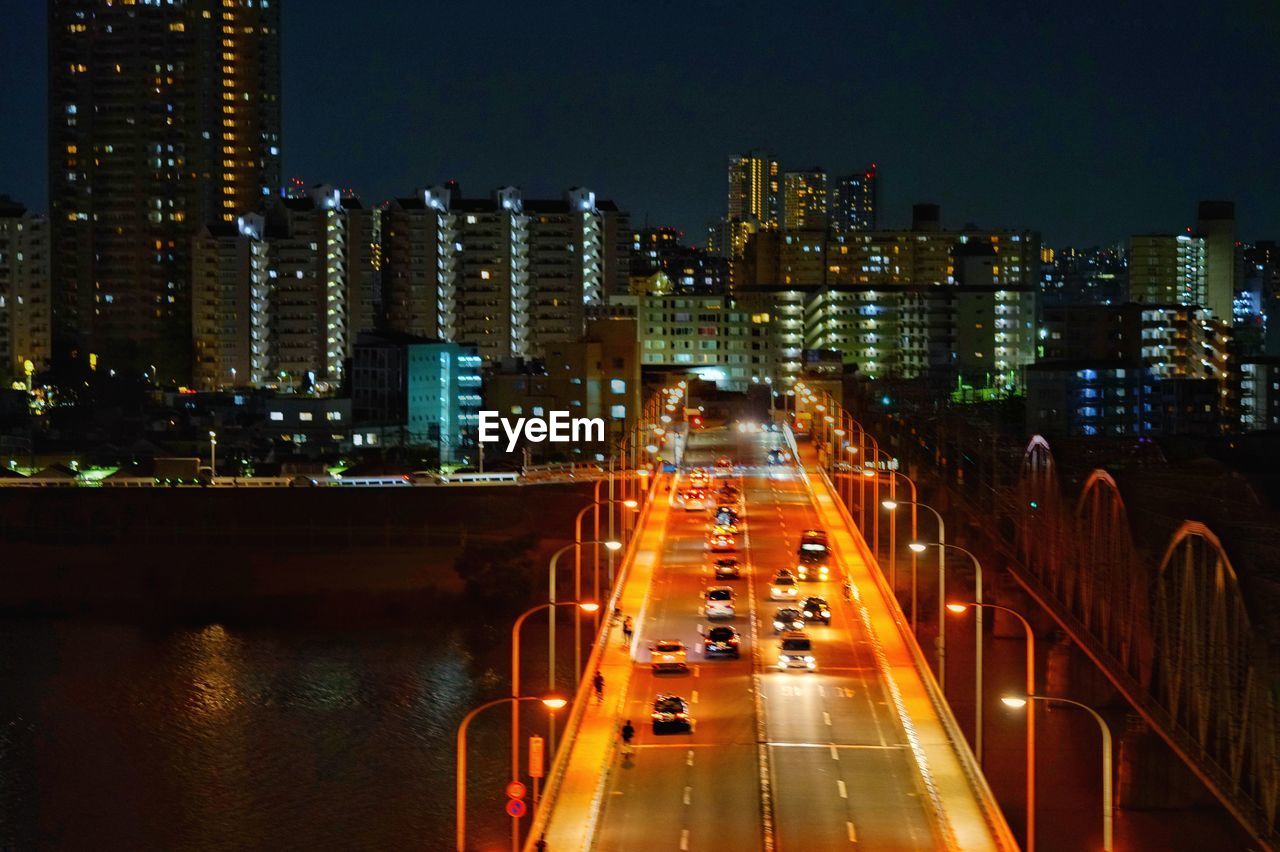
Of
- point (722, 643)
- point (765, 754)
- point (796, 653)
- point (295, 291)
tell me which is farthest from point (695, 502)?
point (295, 291)

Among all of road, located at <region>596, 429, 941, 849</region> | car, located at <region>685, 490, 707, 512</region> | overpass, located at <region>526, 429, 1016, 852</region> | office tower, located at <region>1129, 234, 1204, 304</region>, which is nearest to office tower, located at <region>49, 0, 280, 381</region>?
car, located at <region>685, 490, 707, 512</region>

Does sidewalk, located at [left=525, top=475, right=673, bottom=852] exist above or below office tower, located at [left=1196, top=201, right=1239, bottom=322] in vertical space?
below

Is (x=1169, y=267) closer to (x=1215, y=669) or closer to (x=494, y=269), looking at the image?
(x=494, y=269)

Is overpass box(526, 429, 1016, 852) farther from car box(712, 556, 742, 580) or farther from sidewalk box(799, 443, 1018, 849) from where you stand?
car box(712, 556, 742, 580)

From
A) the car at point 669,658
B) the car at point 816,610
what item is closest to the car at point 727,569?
the car at point 816,610

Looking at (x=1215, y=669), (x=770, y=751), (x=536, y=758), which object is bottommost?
(x=770, y=751)

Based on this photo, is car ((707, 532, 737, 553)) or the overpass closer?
the overpass

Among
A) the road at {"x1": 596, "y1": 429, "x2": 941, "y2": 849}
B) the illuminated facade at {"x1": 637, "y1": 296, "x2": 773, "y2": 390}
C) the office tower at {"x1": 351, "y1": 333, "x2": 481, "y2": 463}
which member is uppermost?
the illuminated facade at {"x1": 637, "y1": 296, "x2": 773, "y2": 390}
